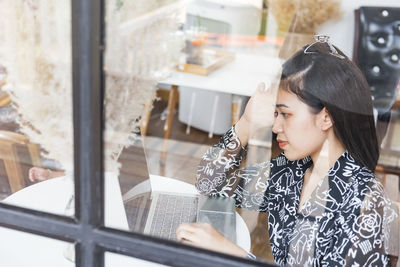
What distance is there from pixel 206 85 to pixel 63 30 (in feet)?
6.87

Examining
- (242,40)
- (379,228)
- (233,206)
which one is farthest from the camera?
(242,40)

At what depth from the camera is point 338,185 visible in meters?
1.05

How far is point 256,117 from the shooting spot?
135 cm

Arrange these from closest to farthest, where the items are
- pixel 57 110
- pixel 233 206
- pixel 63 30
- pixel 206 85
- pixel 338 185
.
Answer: pixel 63 30, pixel 57 110, pixel 338 185, pixel 233 206, pixel 206 85

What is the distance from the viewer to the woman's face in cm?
107

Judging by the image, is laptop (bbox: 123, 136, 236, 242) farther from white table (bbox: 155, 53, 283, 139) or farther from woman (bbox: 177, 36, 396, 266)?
white table (bbox: 155, 53, 283, 139)

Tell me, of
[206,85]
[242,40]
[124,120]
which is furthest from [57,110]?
[242,40]

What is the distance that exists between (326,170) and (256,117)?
1.07ft

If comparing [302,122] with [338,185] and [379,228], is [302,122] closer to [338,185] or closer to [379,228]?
[338,185]

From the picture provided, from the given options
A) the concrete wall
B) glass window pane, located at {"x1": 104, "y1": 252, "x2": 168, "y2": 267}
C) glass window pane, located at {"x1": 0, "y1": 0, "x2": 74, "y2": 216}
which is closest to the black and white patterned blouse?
glass window pane, located at {"x1": 104, "y1": 252, "x2": 168, "y2": 267}

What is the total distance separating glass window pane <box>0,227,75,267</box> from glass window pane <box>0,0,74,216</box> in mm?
46

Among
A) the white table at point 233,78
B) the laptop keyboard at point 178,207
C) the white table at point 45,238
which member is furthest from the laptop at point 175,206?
the white table at point 233,78

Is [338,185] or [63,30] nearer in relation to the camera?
[63,30]

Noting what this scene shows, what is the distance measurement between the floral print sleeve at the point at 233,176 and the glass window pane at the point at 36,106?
0.56m
